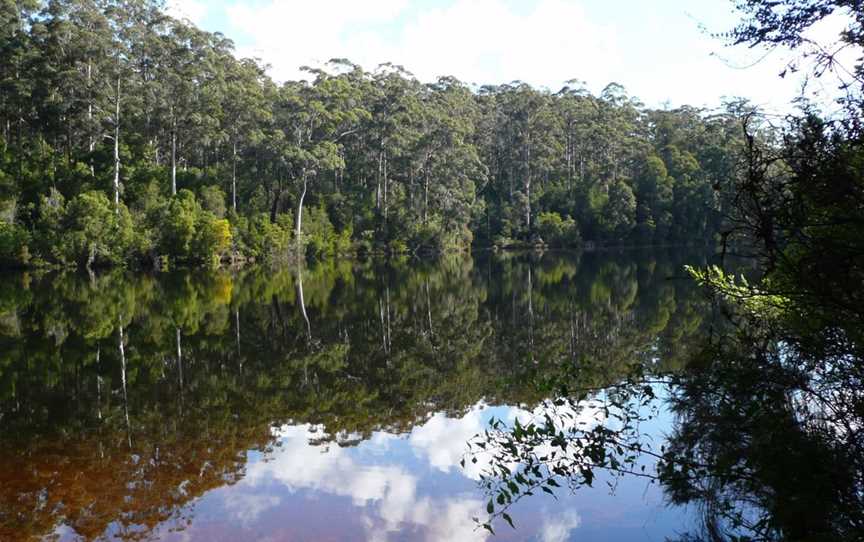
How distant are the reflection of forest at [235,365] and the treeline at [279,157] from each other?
11.6 m

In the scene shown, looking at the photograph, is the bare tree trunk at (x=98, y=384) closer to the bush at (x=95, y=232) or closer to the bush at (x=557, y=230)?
the bush at (x=95, y=232)

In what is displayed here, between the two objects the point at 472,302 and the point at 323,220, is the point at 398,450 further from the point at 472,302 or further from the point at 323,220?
the point at 323,220

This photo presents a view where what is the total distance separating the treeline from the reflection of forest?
11.6 metres

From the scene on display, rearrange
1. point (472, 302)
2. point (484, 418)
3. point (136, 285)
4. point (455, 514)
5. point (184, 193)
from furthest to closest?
point (184, 193) < point (136, 285) < point (472, 302) < point (484, 418) < point (455, 514)

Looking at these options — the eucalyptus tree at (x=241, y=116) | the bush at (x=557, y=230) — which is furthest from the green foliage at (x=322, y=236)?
the bush at (x=557, y=230)

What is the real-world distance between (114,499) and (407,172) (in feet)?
154

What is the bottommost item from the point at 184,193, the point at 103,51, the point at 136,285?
the point at 136,285

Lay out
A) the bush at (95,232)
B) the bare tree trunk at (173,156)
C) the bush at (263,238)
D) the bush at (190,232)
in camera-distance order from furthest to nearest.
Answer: the bush at (263,238)
the bare tree trunk at (173,156)
the bush at (190,232)
the bush at (95,232)

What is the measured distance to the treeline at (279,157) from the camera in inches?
1457

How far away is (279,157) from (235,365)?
31.1 m

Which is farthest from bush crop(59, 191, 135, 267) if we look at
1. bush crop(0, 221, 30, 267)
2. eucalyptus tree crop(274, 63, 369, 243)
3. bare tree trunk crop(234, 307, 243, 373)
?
bare tree trunk crop(234, 307, 243, 373)

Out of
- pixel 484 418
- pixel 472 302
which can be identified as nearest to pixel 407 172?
pixel 472 302

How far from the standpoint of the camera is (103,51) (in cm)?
3731

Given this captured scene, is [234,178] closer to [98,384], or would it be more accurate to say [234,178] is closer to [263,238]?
[263,238]
